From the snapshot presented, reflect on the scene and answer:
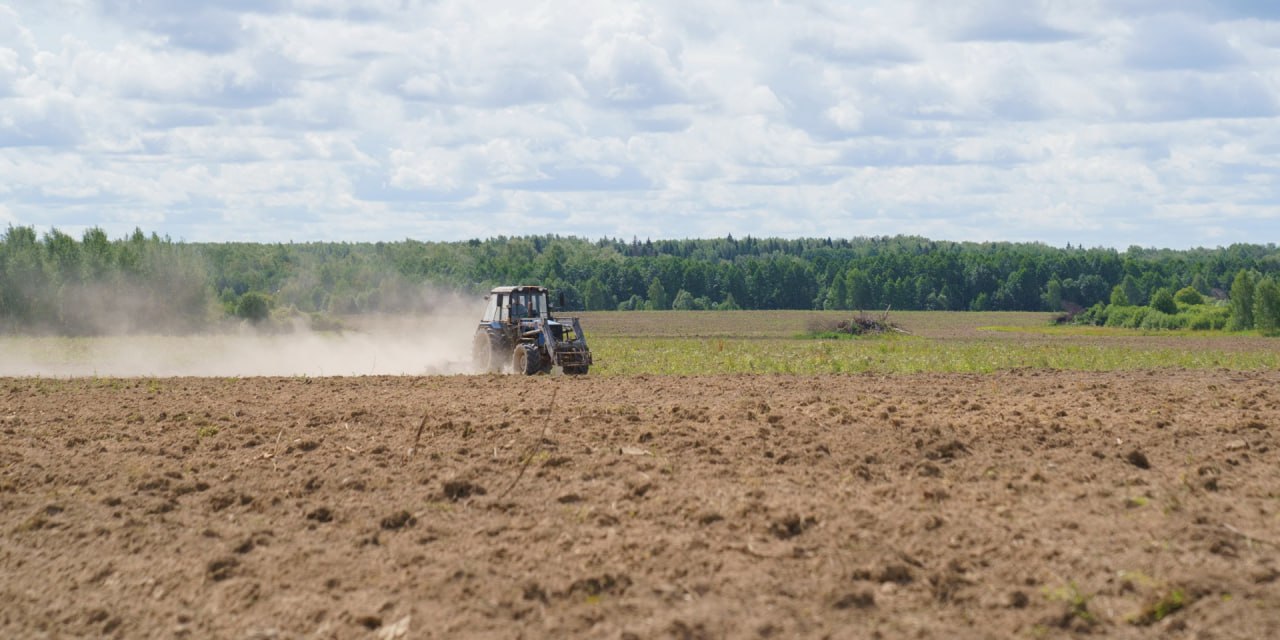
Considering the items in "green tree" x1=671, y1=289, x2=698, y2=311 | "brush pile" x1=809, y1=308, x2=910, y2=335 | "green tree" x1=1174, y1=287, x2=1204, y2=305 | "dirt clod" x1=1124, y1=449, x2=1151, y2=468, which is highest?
"green tree" x1=1174, y1=287, x2=1204, y2=305

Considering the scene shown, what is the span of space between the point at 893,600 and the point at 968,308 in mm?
136594

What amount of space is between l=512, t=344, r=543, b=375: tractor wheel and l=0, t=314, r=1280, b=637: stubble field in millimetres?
7585

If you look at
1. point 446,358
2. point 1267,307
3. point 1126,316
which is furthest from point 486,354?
point 1126,316

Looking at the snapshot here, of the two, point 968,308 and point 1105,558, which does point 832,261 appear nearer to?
point 968,308

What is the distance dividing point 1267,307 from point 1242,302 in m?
4.66

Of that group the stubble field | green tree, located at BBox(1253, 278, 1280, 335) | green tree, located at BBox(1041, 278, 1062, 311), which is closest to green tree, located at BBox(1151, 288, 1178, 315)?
green tree, located at BBox(1253, 278, 1280, 335)

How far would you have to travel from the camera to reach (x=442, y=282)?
57.9 metres

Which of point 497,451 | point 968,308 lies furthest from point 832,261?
point 497,451

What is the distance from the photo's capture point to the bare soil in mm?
8094

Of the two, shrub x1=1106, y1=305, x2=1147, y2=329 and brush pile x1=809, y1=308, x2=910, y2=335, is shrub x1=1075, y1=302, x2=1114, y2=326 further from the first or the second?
brush pile x1=809, y1=308, x2=910, y2=335

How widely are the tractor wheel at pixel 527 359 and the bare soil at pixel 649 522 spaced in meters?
7.85

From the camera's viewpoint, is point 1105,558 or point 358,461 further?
point 358,461

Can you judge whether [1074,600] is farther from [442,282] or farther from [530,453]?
[442,282]

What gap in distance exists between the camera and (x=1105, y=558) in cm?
868
